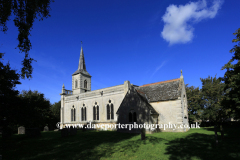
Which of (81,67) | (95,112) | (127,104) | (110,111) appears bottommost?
(95,112)

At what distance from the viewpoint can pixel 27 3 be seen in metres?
9.85

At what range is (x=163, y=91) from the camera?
2559 centimetres

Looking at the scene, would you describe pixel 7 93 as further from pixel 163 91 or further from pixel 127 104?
pixel 163 91

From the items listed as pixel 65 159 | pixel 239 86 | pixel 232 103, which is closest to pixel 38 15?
pixel 65 159

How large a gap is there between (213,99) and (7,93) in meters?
38.9

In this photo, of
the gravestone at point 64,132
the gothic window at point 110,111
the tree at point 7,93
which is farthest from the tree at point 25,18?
the gothic window at point 110,111

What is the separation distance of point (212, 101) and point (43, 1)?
38.0m

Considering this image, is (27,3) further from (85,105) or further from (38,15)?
(85,105)

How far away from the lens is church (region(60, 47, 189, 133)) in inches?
890

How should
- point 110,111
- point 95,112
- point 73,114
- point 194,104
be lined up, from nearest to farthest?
point 110,111 → point 95,112 → point 194,104 → point 73,114

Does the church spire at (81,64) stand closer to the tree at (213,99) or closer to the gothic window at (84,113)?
the gothic window at (84,113)

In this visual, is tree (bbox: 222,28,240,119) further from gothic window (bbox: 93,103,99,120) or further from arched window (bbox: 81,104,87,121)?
arched window (bbox: 81,104,87,121)

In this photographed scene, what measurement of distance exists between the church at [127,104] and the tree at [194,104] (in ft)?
37.9

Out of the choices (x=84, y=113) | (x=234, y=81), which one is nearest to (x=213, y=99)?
(x=234, y=81)
